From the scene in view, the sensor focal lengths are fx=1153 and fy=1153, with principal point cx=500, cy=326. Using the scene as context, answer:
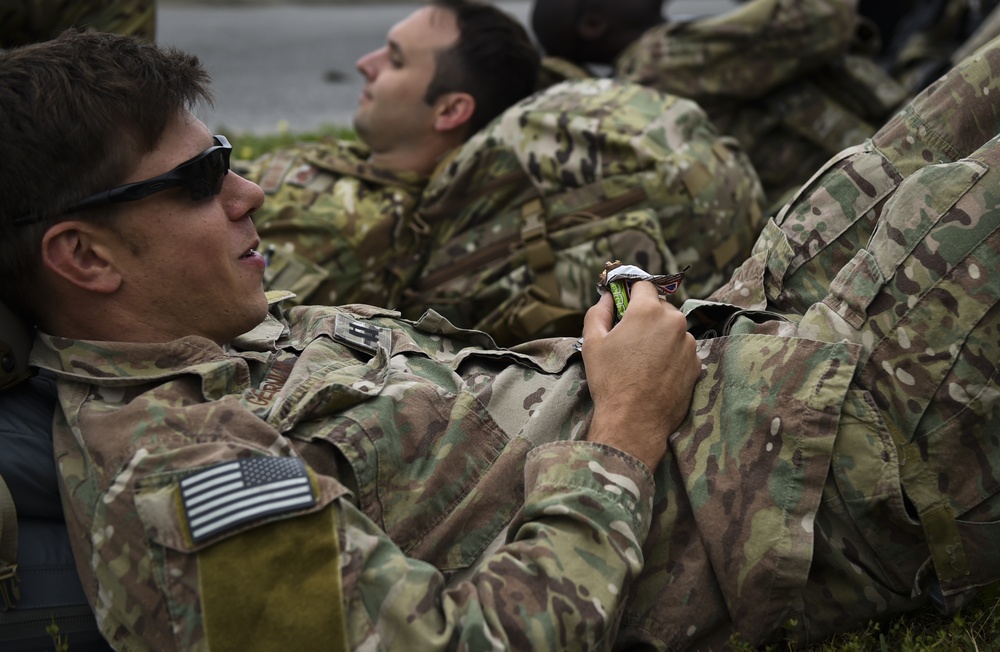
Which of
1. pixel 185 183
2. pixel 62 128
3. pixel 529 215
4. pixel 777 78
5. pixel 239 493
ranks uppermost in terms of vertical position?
pixel 62 128

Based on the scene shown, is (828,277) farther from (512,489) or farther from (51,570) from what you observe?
(51,570)

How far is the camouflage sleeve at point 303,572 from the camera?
195cm

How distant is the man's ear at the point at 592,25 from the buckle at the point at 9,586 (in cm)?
446

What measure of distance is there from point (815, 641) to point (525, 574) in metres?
0.73

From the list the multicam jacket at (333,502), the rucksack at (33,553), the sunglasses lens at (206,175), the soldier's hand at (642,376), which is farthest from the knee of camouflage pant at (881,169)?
the rucksack at (33,553)

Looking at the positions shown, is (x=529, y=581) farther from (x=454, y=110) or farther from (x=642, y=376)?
(x=454, y=110)

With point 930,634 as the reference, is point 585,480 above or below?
above

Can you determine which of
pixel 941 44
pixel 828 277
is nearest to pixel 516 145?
pixel 828 277

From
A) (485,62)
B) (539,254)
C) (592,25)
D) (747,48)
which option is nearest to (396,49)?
(485,62)

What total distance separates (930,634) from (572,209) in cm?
219

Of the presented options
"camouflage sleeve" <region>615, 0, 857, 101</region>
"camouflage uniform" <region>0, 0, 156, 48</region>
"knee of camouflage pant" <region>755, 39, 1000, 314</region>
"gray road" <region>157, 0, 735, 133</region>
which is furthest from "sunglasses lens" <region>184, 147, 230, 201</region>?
"gray road" <region>157, 0, 735, 133</region>

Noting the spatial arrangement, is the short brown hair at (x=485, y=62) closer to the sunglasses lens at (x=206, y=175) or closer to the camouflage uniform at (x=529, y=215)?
the camouflage uniform at (x=529, y=215)

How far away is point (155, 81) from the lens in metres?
2.45

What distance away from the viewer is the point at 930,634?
242cm
